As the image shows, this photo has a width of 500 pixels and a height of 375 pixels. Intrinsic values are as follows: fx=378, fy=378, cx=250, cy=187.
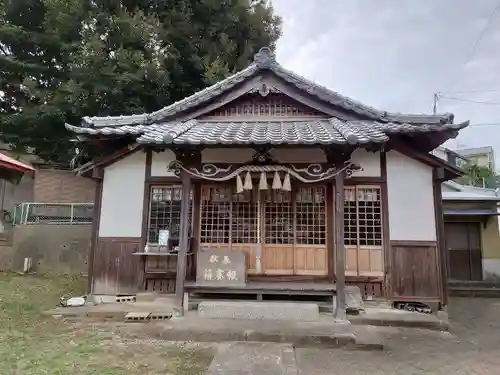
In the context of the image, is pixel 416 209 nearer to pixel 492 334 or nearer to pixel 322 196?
pixel 322 196

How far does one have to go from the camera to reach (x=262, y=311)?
7504mm

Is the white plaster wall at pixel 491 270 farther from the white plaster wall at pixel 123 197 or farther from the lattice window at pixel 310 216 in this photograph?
the white plaster wall at pixel 123 197

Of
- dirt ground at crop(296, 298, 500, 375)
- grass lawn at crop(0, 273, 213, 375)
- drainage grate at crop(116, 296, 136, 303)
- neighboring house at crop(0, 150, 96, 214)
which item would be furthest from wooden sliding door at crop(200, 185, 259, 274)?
neighboring house at crop(0, 150, 96, 214)

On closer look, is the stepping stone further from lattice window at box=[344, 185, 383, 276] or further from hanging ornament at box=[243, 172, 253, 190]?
lattice window at box=[344, 185, 383, 276]

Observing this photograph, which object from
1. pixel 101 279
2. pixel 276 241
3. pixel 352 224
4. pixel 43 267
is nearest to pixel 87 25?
pixel 43 267

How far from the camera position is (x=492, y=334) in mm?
7516

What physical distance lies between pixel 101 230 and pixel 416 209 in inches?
292

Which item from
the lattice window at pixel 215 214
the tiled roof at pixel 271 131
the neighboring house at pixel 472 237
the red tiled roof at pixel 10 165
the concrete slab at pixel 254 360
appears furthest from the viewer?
the red tiled roof at pixel 10 165

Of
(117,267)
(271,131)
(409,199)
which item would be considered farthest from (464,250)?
(117,267)

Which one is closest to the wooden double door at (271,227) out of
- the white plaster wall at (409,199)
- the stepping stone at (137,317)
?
the white plaster wall at (409,199)

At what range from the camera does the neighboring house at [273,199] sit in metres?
8.27

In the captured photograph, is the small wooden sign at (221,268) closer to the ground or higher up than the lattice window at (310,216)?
closer to the ground

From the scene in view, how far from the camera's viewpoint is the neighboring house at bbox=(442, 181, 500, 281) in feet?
44.3

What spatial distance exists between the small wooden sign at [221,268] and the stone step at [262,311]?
550 millimetres
